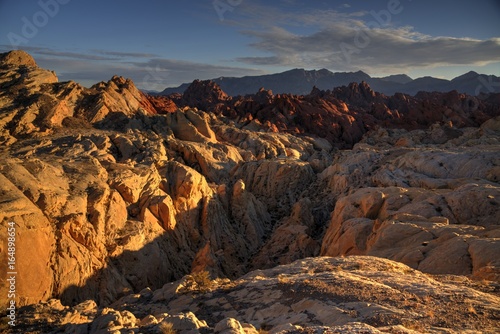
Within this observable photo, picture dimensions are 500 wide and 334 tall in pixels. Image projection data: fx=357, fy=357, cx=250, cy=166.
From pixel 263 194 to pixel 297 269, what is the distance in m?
23.8

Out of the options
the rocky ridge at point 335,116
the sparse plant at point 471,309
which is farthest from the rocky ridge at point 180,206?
the rocky ridge at point 335,116

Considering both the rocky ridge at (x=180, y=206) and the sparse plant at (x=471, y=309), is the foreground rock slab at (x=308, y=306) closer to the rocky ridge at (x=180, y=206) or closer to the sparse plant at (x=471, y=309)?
the sparse plant at (x=471, y=309)

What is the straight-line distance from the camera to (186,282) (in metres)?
12.1

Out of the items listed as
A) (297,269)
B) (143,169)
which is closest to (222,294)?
(297,269)

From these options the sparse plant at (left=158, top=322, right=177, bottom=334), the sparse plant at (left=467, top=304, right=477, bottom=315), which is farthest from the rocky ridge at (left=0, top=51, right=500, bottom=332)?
the sparse plant at (left=158, top=322, right=177, bottom=334)

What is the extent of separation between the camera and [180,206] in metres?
24.1

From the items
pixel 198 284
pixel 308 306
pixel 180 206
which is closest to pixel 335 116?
pixel 180 206

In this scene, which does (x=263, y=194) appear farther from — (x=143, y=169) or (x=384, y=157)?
(x=143, y=169)

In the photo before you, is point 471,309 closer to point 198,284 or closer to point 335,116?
point 198,284

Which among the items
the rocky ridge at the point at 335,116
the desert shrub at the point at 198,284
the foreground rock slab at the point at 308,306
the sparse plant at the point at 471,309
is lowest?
the desert shrub at the point at 198,284

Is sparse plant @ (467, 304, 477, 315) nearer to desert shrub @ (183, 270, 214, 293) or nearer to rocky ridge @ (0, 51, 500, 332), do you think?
rocky ridge @ (0, 51, 500, 332)

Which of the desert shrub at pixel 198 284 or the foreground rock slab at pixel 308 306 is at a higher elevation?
the foreground rock slab at pixel 308 306

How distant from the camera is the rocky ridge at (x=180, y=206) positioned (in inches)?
525

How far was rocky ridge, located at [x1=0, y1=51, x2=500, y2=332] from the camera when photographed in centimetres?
1333
